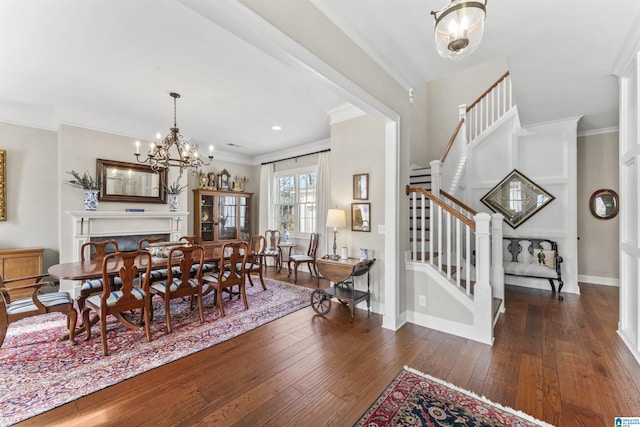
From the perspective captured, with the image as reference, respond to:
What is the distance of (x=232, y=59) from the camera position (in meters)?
Answer: 2.69

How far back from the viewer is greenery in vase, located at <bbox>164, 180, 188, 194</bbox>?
511 centimetres

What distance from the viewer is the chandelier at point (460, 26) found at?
1288 millimetres

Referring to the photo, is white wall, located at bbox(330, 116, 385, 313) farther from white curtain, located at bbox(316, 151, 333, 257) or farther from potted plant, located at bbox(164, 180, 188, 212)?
potted plant, located at bbox(164, 180, 188, 212)

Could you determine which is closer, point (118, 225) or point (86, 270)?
point (86, 270)

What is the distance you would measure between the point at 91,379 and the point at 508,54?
436cm

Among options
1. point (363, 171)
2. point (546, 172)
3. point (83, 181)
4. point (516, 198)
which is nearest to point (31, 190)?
point (83, 181)

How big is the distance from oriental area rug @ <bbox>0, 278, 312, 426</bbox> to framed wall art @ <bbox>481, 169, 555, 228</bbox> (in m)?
3.88

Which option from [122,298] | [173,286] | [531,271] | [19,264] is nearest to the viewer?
[122,298]

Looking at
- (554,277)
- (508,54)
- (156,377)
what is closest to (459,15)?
(508,54)

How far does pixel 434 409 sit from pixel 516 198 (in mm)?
4260

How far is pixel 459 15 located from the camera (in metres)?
1.31

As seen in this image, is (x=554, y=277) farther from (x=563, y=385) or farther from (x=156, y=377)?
(x=156, y=377)

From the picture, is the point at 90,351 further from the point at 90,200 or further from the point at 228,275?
the point at 90,200

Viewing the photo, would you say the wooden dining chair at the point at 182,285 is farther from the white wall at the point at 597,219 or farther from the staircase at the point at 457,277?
the white wall at the point at 597,219
